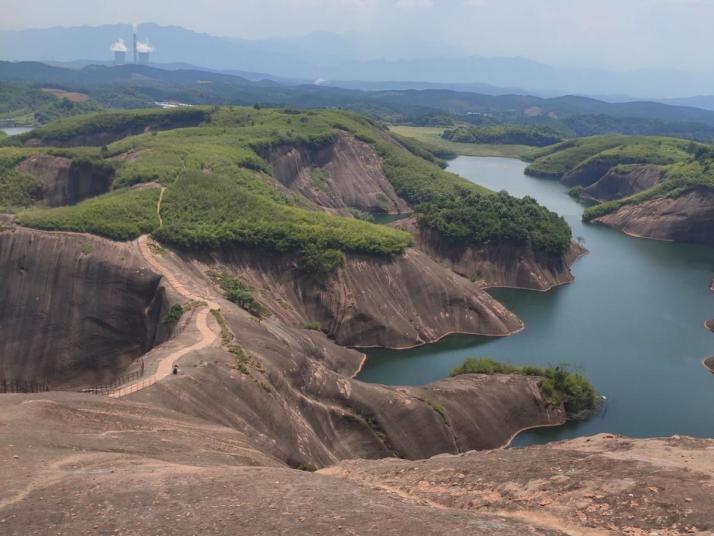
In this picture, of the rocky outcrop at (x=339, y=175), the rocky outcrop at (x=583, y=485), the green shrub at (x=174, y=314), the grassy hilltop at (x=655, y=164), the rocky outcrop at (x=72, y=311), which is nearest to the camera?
the rocky outcrop at (x=583, y=485)

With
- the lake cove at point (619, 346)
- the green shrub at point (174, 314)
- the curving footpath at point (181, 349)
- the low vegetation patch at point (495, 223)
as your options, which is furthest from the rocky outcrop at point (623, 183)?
the green shrub at point (174, 314)

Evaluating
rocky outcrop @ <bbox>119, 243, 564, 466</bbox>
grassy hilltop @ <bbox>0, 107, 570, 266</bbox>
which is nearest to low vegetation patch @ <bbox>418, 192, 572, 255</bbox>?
grassy hilltop @ <bbox>0, 107, 570, 266</bbox>

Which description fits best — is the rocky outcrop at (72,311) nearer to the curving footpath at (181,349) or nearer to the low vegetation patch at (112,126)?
the curving footpath at (181,349)

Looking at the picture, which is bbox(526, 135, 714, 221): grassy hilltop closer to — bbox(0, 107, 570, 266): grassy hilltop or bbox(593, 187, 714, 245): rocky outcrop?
bbox(593, 187, 714, 245): rocky outcrop

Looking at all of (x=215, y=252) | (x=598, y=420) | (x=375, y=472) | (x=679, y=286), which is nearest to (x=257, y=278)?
(x=215, y=252)

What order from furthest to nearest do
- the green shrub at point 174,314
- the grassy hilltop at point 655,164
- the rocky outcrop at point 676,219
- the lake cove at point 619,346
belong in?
1. the grassy hilltop at point 655,164
2. the rocky outcrop at point 676,219
3. the lake cove at point 619,346
4. the green shrub at point 174,314

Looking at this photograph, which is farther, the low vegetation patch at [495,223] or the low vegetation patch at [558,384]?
the low vegetation patch at [495,223]

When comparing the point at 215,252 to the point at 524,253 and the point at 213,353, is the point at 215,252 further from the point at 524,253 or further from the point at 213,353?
the point at 524,253
